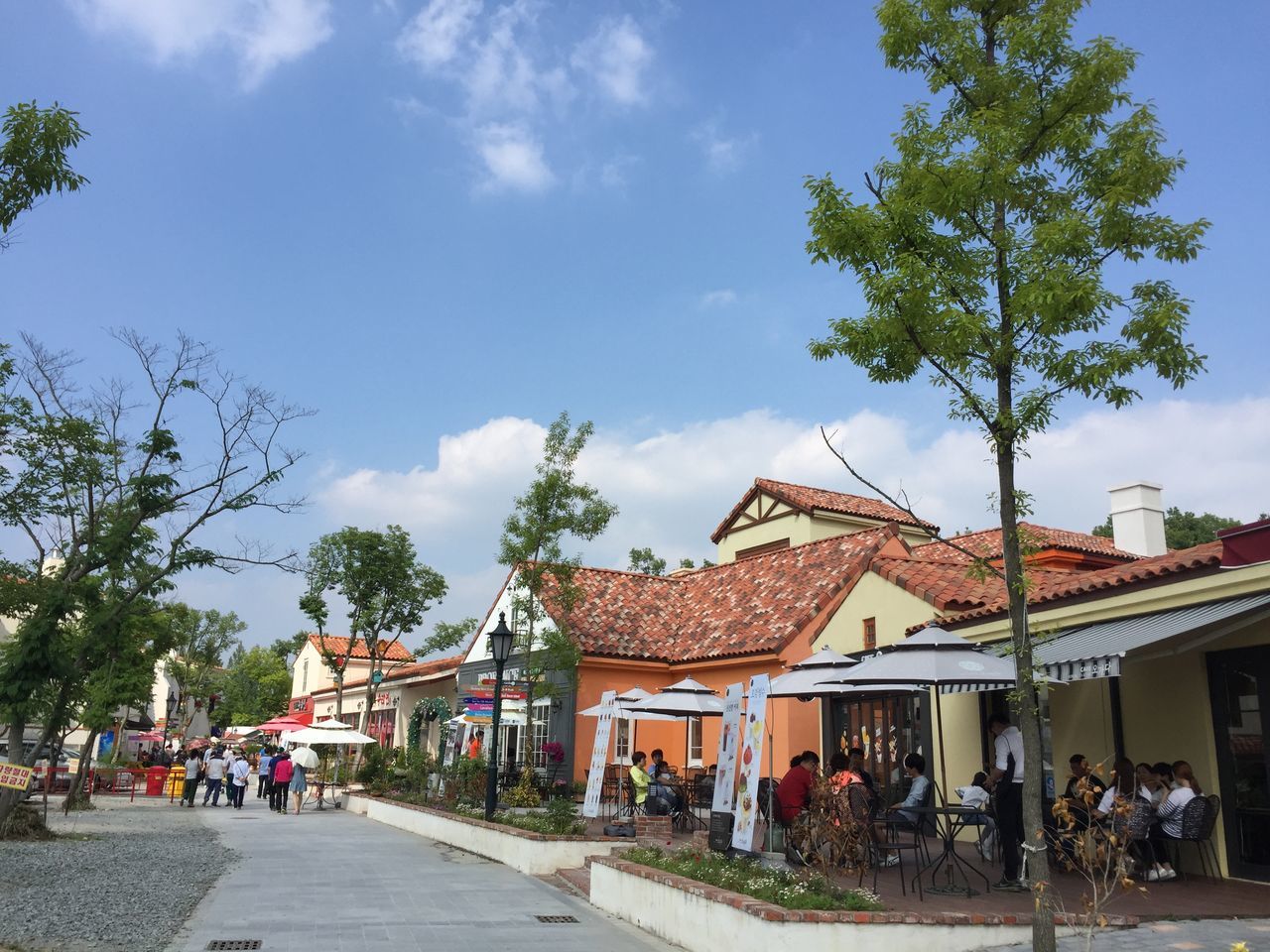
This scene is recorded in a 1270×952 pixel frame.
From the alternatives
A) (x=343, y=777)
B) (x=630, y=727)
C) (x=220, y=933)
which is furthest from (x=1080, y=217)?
(x=343, y=777)

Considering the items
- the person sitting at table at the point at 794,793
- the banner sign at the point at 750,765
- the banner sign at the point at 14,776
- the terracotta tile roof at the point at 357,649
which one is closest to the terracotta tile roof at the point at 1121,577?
the person sitting at table at the point at 794,793

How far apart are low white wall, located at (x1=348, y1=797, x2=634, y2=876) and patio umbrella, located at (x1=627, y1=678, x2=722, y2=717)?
8.32 feet

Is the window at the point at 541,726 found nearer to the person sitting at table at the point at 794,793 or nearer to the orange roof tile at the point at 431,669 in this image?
the orange roof tile at the point at 431,669

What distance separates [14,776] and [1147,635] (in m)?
16.2

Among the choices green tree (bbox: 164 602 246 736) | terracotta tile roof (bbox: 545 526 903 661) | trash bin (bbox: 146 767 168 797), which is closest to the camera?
terracotta tile roof (bbox: 545 526 903 661)

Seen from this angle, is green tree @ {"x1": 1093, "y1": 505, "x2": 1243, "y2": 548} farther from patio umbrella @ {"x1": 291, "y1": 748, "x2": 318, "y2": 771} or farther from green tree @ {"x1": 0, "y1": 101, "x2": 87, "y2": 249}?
green tree @ {"x1": 0, "y1": 101, "x2": 87, "y2": 249}

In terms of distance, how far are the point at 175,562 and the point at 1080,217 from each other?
16.1 meters

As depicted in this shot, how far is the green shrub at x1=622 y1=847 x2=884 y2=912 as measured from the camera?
7660mm

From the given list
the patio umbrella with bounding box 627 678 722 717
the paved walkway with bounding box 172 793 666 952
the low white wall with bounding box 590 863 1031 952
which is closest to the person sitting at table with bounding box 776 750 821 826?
the low white wall with bounding box 590 863 1031 952

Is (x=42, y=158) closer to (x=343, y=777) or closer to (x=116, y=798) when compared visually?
(x=116, y=798)

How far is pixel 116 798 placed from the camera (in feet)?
94.6

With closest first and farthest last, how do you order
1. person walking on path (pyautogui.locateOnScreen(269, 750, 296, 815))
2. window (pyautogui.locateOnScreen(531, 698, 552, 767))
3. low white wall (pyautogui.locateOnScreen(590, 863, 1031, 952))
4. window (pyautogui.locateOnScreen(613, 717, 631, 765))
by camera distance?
low white wall (pyautogui.locateOnScreen(590, 863, 1031, 952)) < window (pyautogui.locateOnScreen(613, 717, 631, 765)) < window (pyautogui.locateOnScreen(531, 698, 552, 767)) < person walking on path (pyautogui.locateOnScreen(269, 750, 296, 815))

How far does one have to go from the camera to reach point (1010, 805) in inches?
375

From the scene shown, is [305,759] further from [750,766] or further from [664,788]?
[750,766]
